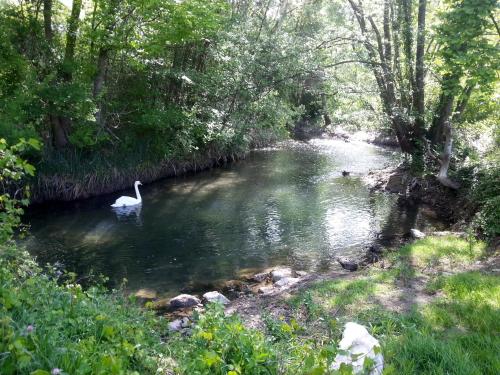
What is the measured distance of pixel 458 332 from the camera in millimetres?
5023

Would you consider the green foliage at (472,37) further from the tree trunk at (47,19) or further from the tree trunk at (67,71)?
the tree trunk at (47,19)

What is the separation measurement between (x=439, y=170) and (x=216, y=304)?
45.4ft

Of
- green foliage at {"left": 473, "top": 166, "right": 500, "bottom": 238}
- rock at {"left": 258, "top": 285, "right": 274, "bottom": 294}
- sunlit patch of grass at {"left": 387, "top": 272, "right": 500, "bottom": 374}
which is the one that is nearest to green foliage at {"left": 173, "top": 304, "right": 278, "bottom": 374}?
sunlit patch of grass at {"left": 387, "top": 272, "right": 500, "bottom": 374}

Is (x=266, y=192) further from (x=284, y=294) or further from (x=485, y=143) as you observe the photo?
(x=284, y=294)

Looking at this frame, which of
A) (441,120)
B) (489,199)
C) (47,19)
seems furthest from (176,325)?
(441,120)

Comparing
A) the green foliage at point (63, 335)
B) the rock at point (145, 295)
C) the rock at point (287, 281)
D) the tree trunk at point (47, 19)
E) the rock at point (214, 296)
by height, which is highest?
the tree trunk at point (47, 19)

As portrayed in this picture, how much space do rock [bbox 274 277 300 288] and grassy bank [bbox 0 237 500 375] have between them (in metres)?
1.52

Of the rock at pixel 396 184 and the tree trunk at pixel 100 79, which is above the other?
the tree trunk at pixel 100 79

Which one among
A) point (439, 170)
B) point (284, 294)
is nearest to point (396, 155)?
point (439, 170)

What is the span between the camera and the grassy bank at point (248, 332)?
3020 mm

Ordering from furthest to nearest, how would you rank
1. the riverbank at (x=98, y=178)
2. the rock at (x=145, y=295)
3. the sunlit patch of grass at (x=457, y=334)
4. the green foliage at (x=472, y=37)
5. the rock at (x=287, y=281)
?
the riverbank at (x=98, y=178)
the rock at (x=287, y=281)
the rock at (x=145, y=295)
the green foliage at (x=472, y=37)
the sunlit patch of grass at (x=457, y=334)

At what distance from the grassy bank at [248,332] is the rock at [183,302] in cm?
220

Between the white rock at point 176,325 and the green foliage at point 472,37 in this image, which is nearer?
the white rock at point 176,325

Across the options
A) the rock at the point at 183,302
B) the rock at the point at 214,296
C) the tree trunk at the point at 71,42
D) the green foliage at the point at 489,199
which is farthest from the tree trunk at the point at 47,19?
the green foliage at the point at 489,199
